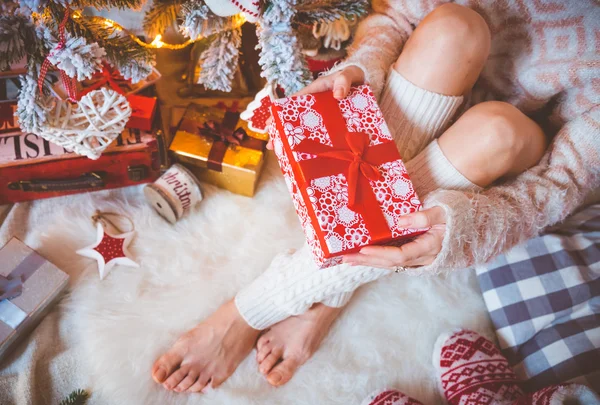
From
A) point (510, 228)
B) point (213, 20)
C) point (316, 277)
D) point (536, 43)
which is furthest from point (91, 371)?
point (536, 43)

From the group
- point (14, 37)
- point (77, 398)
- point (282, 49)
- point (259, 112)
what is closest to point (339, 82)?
point (282, 49)

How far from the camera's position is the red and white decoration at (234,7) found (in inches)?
26.4

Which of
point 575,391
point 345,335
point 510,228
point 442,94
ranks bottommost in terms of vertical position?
point 345,335

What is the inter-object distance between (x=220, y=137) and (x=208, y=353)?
1.49 feet

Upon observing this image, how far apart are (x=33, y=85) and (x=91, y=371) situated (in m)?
0.51

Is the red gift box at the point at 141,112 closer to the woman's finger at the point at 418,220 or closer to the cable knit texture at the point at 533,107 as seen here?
the cable knit texture at the point at 533,107

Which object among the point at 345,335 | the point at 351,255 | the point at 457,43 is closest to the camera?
the point at 351,255

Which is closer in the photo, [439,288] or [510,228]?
[510,228]

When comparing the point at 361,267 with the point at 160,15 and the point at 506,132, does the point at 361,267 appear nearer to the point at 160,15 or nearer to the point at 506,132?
the point at 506,132

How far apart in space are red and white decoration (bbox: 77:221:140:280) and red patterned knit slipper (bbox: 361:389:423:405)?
1.80ft

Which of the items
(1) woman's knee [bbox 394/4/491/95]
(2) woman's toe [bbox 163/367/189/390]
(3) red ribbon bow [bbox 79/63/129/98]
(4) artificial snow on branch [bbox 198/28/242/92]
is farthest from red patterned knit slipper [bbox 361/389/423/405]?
(3) red ribbon bow [bbox 79/63/129/98]

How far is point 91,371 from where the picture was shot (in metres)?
0.78

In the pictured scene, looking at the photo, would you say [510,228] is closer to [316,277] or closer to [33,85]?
[316,277]

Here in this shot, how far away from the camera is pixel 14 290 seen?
76 centimetres
